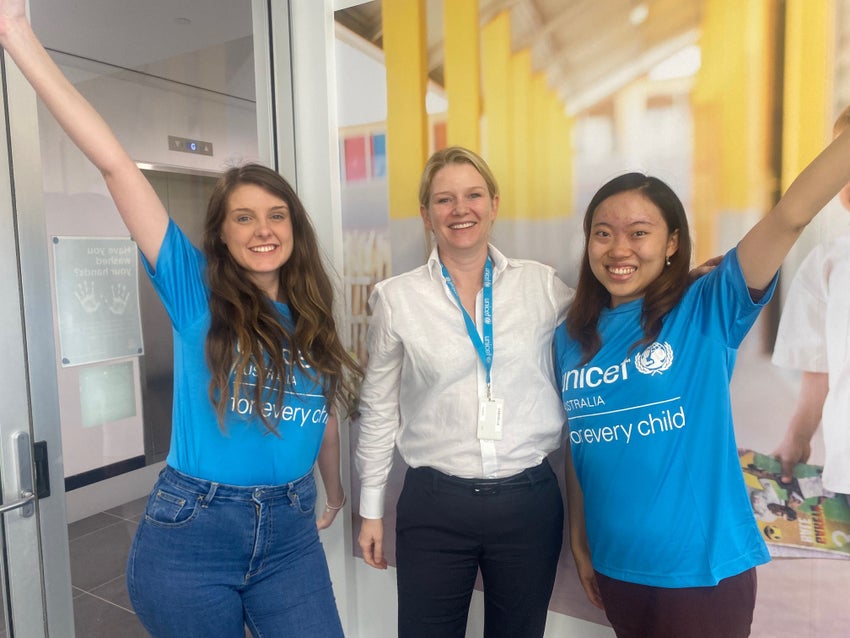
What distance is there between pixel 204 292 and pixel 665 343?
3.80 ft

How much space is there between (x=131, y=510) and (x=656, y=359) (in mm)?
1636

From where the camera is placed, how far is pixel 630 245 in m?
1.54

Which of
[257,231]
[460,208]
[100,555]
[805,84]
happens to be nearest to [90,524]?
[100,555]

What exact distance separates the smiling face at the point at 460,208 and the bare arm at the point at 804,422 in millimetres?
997

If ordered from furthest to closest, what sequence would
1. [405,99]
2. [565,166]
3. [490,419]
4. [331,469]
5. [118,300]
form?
[405,99]
[331,469]
[565,166]
[118,300]
[490,419]

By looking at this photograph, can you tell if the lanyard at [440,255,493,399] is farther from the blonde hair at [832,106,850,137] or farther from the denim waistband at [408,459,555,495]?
the blonde hair at [832,106,850,137]

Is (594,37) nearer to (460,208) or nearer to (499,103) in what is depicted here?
(499,103)

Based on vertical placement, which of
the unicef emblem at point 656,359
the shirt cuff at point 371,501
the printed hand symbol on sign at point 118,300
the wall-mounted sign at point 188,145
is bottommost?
the shirt cuff at point 371,501

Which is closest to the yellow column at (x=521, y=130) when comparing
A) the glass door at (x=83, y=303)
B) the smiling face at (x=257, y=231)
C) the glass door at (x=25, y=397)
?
the smiling face at (x=257, y=231)

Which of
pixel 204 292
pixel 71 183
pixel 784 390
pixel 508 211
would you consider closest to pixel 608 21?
pixel 508 211

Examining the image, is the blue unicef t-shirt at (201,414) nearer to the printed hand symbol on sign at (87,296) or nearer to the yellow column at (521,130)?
the printed hand symbol on sign at (87,296)

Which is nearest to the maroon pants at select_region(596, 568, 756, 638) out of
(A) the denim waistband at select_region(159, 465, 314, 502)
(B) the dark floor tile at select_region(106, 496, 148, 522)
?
(A) the denim waistband at select_region(159, 465, 314, 502)

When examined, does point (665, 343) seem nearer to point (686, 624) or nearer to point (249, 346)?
point (686, 624)

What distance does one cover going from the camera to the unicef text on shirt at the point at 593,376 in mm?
1503
